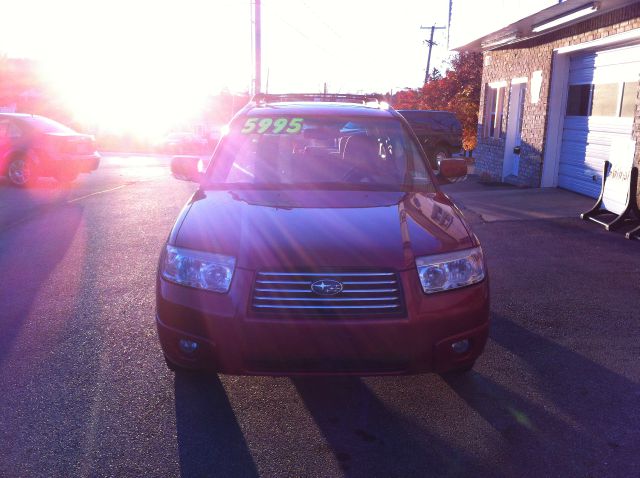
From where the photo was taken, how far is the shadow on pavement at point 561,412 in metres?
3.17

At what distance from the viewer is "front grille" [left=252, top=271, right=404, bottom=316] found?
10.6 ft

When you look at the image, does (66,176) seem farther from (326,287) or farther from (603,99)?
(326,287)

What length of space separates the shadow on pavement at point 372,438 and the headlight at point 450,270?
80 centimetres

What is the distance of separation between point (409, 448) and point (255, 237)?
139 centimetres

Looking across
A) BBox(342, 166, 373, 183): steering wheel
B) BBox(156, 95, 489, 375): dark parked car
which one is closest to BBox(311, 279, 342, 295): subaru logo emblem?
BBox(156, 95, 489, 375): dark parked car

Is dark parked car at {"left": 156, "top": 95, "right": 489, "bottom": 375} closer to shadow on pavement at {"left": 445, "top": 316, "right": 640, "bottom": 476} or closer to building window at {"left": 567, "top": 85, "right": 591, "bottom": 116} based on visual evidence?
shadow on pavement at {"left": 445, "top": 316, "right": 640, "bottom": 476}

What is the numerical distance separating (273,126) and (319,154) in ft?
1.45

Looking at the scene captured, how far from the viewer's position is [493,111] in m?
17.4

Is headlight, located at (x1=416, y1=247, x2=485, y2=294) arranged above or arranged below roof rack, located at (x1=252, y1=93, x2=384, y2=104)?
below

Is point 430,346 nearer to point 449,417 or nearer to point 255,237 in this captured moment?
point 449,417

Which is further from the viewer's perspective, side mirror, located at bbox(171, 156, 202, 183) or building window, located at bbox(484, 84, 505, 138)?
building window, located at bbox(484, 84, 505, 138)

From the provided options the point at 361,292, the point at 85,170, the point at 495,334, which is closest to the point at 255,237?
the point at 361,292

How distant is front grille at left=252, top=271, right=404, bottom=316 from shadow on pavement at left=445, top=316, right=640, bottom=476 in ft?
3.23

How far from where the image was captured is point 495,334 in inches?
196
